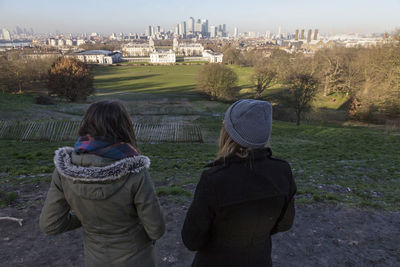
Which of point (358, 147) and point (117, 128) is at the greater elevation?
point (117, 128)

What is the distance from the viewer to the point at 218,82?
49875mm

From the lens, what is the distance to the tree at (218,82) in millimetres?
49750

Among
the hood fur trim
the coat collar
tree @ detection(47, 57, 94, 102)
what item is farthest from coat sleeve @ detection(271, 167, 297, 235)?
tree @ detection(47, 57, 94, 102)

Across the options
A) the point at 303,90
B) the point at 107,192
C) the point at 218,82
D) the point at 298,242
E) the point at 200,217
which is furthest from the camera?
the point at 218,82

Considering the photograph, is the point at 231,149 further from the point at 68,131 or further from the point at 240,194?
the point at 68,131

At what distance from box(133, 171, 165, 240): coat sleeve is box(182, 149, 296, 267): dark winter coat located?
296 millimetres

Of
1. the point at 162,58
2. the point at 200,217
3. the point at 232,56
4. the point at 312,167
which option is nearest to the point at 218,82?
the point at 312,167

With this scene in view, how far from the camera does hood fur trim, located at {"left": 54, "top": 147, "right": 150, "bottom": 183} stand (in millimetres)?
1998

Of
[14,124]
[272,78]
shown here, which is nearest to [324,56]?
[272,78]

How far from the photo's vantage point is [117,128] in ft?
7.14

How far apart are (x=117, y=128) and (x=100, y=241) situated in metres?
1.04

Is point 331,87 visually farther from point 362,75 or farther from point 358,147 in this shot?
point 358,147

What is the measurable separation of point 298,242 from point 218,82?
153 ft

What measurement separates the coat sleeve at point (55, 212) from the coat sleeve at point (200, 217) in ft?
3.76
